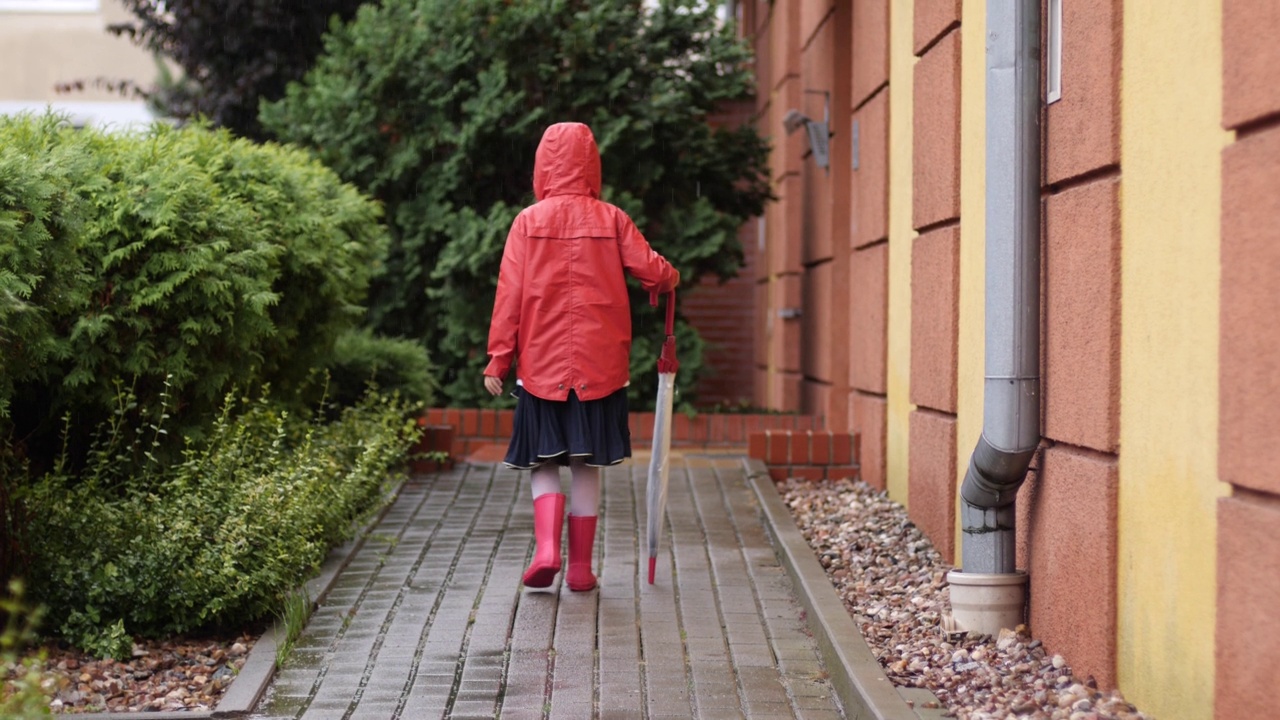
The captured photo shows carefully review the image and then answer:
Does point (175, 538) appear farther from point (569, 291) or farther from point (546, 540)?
point (569, 291)

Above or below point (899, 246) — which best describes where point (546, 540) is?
below

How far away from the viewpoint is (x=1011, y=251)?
445 cm

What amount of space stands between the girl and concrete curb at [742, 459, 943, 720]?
0.89 m

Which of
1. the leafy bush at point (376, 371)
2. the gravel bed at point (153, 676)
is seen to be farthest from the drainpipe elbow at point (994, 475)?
the leafy bush at point (376, 371)

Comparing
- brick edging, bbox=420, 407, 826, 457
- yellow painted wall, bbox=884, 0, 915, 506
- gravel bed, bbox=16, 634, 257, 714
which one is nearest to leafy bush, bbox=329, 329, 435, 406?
brick edging, bbox=420, 407, 826, 457

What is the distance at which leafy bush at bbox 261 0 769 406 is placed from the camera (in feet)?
33.4

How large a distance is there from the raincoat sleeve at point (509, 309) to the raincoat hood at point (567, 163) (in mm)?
216

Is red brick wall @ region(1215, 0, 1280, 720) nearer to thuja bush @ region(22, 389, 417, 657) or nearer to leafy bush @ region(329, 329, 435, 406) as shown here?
thuja bush @ region(22, 389, 417, 657)

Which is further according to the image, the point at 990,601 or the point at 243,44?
the point at 243,44

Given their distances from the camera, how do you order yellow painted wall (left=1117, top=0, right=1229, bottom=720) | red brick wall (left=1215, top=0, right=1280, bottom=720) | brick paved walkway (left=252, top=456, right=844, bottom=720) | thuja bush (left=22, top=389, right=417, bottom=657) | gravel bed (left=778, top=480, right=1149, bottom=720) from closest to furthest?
1. red brick wall (left=1215, top=0, right=1280, bottom=720)
2. yellow painted wall (left=1117, top=0, right=1229, bottom=720)
3. gravel bed (left=778, top=480, right=1149, bottom=720)
4. brick paved walkway (left=252, top=456, right=844, bottom=720)
5. thuja bush (left=22, top=389, right=417, bottom=657)

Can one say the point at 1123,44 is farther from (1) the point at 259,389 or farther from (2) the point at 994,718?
(1) the point at 259,389

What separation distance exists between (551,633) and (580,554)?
2.26ft

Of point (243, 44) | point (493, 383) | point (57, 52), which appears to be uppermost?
point (57, 52)

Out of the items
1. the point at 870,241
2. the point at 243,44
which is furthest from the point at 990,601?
the point at 243,44
